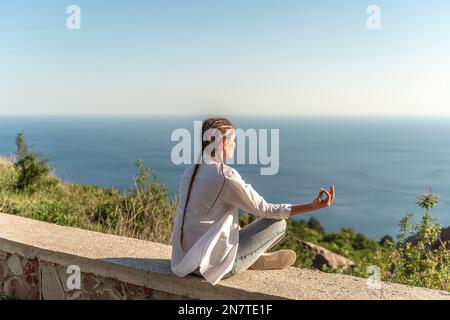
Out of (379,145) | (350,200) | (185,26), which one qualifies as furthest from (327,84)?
(379,145)

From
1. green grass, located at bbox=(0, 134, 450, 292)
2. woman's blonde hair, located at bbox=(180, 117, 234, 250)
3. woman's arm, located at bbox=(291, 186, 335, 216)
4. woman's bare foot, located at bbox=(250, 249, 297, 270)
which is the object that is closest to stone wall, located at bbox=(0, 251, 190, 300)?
green grass, located at bbox=(0, 134, 450, 292)

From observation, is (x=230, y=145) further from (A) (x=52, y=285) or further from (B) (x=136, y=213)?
(B) (x=136, y=213)

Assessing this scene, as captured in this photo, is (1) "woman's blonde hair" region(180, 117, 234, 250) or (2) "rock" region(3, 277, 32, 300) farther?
(2) "rock" region(3, 277, 32, 300)

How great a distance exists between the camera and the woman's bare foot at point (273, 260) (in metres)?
3.43

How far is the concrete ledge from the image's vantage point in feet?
10.0

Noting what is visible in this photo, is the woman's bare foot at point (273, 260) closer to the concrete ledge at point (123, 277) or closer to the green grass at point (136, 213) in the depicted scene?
the concrete ledge at point (123, 277)

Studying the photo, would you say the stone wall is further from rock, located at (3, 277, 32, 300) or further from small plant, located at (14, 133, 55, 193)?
small plant, located at (14, 133, 55, 193)

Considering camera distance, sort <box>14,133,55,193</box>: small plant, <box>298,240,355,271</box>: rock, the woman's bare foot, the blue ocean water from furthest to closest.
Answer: the blue ocean water → <box>298,240,355,271</box>: rock → <box>14,133,55,193</box>: small plant → the woman's bare foot

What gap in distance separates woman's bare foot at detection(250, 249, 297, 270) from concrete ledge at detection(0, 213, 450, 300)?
0.05 m

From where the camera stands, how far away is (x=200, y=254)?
3078 mm

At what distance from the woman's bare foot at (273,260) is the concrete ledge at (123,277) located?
5 cm

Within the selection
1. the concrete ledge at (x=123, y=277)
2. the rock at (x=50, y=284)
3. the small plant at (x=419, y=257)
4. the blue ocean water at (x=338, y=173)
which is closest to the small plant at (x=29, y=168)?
the concrete ledge at (x=123, y=277)

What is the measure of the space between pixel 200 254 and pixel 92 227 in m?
2.72
